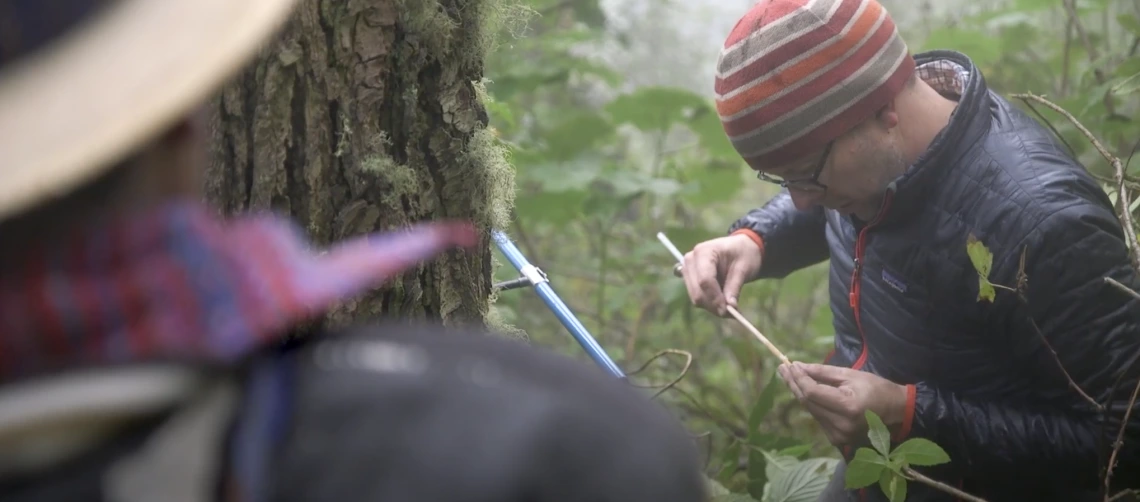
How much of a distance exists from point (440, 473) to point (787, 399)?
12.1 ft

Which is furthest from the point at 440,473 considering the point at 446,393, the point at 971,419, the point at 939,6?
the point at 939,6

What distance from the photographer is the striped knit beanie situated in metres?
2.18

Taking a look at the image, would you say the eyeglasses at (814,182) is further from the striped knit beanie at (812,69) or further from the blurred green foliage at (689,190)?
the blurred green foliage at (689,190)

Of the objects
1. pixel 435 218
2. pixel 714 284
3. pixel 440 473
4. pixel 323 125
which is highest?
pixel 323 125

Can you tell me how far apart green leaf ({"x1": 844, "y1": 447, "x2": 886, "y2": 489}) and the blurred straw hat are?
1.77 metres

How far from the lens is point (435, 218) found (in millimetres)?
1749

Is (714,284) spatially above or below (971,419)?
above

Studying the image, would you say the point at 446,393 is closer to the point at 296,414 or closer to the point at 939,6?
the point at 296,414

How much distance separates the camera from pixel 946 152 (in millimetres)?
2115

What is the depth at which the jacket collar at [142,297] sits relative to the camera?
23.9 inches

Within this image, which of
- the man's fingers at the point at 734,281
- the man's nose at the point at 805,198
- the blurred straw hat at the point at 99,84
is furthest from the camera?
the man's fingers at the point at 734,281

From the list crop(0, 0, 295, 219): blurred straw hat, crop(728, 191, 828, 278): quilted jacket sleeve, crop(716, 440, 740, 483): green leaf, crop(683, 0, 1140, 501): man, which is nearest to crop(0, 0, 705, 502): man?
crop(0, 0, 295, 219): blurred straw hat

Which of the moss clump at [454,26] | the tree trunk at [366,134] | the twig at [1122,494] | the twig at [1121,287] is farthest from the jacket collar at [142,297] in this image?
the twig at [1122,494]

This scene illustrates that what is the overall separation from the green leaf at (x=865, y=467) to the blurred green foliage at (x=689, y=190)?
1.98ft
